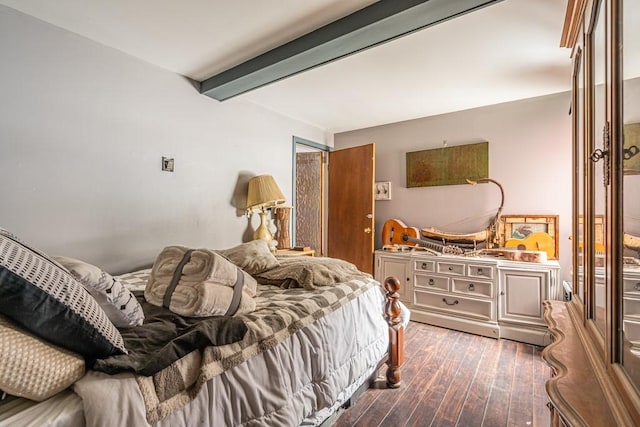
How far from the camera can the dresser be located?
2.75 meters

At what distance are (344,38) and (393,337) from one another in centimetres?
199

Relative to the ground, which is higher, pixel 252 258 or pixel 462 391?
pixel 252 258

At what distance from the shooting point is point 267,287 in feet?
6.21

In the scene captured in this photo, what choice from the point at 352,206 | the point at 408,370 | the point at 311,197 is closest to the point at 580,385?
the point at 408,370

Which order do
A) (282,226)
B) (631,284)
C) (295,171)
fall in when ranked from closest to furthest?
(631,284) → (282,226) → (295,171)

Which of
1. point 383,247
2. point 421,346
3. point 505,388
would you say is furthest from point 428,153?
point 505,388

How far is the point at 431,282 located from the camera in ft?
10.7

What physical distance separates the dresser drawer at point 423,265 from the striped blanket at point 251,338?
1.50 meters

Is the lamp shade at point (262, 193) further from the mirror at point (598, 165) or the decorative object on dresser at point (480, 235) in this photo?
the mirror at point (598, 165)

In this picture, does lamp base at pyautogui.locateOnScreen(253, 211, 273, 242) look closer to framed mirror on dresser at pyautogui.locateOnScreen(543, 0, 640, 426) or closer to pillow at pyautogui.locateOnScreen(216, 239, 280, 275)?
pillow at pyautogui.locateOnScreen(216, 239, 280, 275)

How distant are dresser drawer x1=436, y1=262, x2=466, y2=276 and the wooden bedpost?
Answer: 131cm

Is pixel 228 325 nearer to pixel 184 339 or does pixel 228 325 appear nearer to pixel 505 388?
pixel 184 339

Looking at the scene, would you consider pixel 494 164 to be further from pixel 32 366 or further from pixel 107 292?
pixel 32 366

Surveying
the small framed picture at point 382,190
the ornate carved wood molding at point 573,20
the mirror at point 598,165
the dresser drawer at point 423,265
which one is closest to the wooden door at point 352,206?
the small framed picture at point 382,190
